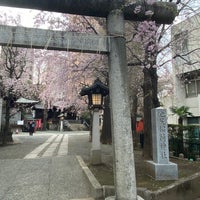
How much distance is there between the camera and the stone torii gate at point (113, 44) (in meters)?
5.80

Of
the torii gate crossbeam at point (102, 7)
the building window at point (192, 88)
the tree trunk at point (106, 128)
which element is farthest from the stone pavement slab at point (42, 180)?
the building window at point (192, 88)

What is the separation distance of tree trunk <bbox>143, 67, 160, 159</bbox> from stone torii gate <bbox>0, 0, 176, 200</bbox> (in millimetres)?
4992

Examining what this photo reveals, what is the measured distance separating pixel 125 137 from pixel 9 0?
3570 mm

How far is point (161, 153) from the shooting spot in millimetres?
8742

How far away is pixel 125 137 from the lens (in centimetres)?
595

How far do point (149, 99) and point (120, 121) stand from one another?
658 centimetres

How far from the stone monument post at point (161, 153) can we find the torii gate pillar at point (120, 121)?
2.85m

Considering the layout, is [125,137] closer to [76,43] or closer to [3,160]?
[76,43]

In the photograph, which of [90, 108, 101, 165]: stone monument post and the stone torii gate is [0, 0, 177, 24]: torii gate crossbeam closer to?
the stone torii gate

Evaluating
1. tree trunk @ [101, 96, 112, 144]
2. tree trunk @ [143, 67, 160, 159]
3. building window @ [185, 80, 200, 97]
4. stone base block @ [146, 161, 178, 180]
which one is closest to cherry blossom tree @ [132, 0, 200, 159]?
tree trunk @ [143, 67, 160, 159]

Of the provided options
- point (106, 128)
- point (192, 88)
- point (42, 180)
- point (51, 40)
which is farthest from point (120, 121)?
point (192, 88)

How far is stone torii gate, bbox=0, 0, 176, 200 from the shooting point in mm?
5805

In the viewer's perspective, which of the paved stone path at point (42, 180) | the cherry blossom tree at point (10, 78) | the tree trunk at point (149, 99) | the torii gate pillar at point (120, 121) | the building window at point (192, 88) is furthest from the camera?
the building window at point (192, 88)

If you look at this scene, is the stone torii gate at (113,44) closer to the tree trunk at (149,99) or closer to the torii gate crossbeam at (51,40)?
the torii gate crossbeam at (51,40)
